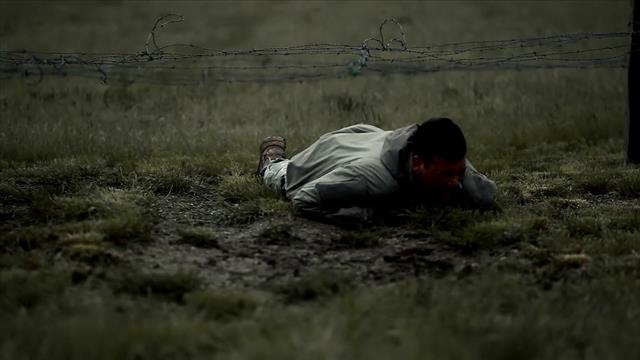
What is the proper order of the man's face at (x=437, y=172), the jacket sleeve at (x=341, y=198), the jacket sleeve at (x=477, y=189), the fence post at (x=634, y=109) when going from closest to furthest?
the man's face at (x=437, y=172) < the jacket sleeve at (x=341, y=198) < the jacket sleeve at (x=477, y=189) < the fence post at (x=634, y=109)

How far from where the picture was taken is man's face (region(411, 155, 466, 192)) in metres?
4.88

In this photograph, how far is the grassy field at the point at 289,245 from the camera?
295 centimetres

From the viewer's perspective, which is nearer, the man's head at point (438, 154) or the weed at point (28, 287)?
the weed at point (28, 287)

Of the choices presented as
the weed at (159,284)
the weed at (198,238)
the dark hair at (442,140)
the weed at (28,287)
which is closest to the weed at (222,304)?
the weed at (159,284)

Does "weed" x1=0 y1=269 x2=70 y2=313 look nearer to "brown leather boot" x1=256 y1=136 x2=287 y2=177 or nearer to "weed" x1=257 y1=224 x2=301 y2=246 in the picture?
"weed" x1=257 y1=224 x2=301 y2=246

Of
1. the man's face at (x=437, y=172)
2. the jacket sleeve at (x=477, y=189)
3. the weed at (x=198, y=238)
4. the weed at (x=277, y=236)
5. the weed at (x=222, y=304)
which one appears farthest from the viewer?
the jacket sleeve at (x=477, y=189)

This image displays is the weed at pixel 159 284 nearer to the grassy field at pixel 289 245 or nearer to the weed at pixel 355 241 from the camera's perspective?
the grassy field at pixel 289 245

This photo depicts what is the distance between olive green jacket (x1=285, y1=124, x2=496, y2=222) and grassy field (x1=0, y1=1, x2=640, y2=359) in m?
0.15

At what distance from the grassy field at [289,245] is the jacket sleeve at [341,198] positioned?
0.12 metres

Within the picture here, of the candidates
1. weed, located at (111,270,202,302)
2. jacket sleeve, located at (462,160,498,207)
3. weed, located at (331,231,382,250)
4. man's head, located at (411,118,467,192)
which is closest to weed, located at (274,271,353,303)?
weed, located at (111,270,202,302)

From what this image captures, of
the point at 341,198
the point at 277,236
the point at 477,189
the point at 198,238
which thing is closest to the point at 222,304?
the point at 198,238

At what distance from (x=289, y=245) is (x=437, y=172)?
1196 millimetres

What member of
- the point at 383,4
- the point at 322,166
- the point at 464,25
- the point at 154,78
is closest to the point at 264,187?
the point at 322,166

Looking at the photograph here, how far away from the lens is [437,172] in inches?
194
